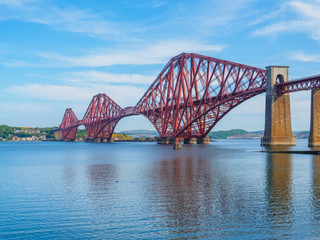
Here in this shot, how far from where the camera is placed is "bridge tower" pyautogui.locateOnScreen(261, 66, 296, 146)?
74.9 m

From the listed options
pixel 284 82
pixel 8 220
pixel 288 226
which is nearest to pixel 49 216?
pixel 8 220

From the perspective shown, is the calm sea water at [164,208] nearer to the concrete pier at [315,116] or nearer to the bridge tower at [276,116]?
the concrete pier at [315,116]

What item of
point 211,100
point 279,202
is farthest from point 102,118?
point 279,202

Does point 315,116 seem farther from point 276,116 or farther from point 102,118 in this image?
point 102,118

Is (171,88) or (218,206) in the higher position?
(171,88)

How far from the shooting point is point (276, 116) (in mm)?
74938

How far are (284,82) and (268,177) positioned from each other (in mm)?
49965

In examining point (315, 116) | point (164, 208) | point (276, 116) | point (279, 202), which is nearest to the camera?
point (164, 208)

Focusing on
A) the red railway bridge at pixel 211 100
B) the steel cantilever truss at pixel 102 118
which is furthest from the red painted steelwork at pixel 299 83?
the steel cantilever truss at pixel 102 118

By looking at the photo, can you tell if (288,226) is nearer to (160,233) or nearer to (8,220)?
(160,233)

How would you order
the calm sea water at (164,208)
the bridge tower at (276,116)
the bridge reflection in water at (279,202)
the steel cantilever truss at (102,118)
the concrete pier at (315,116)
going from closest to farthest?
the calm sea water at (164,208) < the bridge reflection in water at (279,202) < the concrete pier at (315,116) < the bridge tower at (276,116) < the steel cantilever truss at (102,118)

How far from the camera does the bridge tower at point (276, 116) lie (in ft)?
246

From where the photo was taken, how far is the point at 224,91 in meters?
92.0

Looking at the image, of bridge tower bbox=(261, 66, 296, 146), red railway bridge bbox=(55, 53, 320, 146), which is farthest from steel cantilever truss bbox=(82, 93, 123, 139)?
bridge tower bbox=(261, 66, 296, 146)
